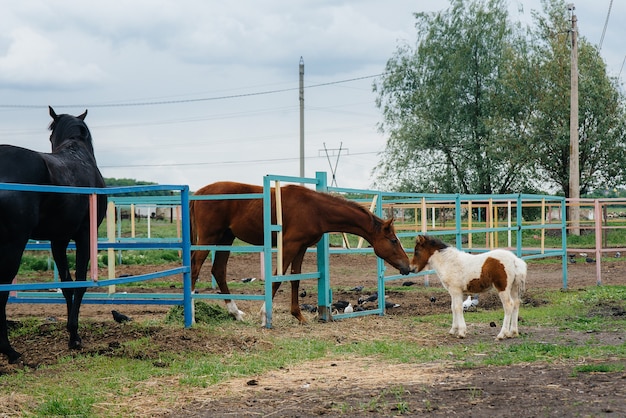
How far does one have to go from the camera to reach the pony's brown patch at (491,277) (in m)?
8.28

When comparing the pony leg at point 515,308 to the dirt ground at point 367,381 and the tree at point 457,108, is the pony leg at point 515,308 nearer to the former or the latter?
the dirt ground at point 367,381

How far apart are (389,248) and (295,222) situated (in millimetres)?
1182

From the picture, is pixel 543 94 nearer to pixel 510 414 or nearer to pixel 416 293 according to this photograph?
pixel 416 293

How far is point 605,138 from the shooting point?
95.7 feet

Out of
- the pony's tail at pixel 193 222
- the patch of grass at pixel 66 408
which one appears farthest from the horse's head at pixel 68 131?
the patch of grass at pixel 66 408

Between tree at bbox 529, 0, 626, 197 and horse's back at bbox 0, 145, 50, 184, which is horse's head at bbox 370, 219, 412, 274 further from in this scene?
tree at bbox 529, 0, 626, 197

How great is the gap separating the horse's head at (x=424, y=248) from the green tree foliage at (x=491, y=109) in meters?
21.7

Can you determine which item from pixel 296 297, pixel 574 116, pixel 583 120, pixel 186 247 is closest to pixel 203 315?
pixel 296 297

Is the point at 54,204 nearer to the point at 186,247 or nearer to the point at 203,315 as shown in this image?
the point at 186,247

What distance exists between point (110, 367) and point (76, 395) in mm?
981

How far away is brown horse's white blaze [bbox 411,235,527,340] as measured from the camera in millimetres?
8266

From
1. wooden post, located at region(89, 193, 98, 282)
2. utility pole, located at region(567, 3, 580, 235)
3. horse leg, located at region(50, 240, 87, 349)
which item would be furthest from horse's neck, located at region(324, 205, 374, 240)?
utility pole, located at region(567, 3, 580, 235)

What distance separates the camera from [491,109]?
3275cm

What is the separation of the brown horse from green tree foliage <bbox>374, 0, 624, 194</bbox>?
21.3 metres
